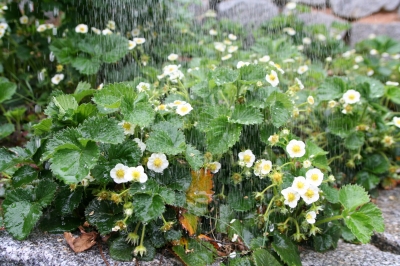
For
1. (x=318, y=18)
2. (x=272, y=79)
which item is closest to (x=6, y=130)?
(x=272, y=79)

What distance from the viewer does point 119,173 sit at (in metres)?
1.41

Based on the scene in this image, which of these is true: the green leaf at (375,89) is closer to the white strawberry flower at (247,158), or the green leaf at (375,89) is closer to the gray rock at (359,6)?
the white strawberry flower at (247,158)

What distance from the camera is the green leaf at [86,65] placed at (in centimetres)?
207

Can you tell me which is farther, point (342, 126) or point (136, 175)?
point (342, 126)

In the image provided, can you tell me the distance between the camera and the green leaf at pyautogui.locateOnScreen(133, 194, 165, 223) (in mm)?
1345

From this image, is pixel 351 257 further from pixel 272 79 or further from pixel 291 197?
pixel 272 79

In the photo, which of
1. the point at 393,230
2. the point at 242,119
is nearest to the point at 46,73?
the point at 242,119

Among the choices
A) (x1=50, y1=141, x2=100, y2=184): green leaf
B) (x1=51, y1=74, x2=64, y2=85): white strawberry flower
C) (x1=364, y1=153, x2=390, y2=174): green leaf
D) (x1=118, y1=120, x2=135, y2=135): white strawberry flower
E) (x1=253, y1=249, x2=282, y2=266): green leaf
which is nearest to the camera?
(x1=50, y1=141, x2=100, y2=184): green leaf

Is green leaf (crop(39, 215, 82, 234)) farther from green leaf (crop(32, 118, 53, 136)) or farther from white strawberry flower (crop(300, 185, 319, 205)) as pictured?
white strawberry flower (crop(300, 185, 319, 205))

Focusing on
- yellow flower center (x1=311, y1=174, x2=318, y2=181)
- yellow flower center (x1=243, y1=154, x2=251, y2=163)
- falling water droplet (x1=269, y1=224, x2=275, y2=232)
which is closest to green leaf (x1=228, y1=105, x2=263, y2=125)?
yellow flower center (x1=243, y1=154, x2=251, y2=163)

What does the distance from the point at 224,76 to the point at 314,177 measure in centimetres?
44

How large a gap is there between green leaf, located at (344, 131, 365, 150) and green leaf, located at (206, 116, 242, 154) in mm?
599

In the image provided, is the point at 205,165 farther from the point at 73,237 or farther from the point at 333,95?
the point at 333,95

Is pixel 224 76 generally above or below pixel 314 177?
above
